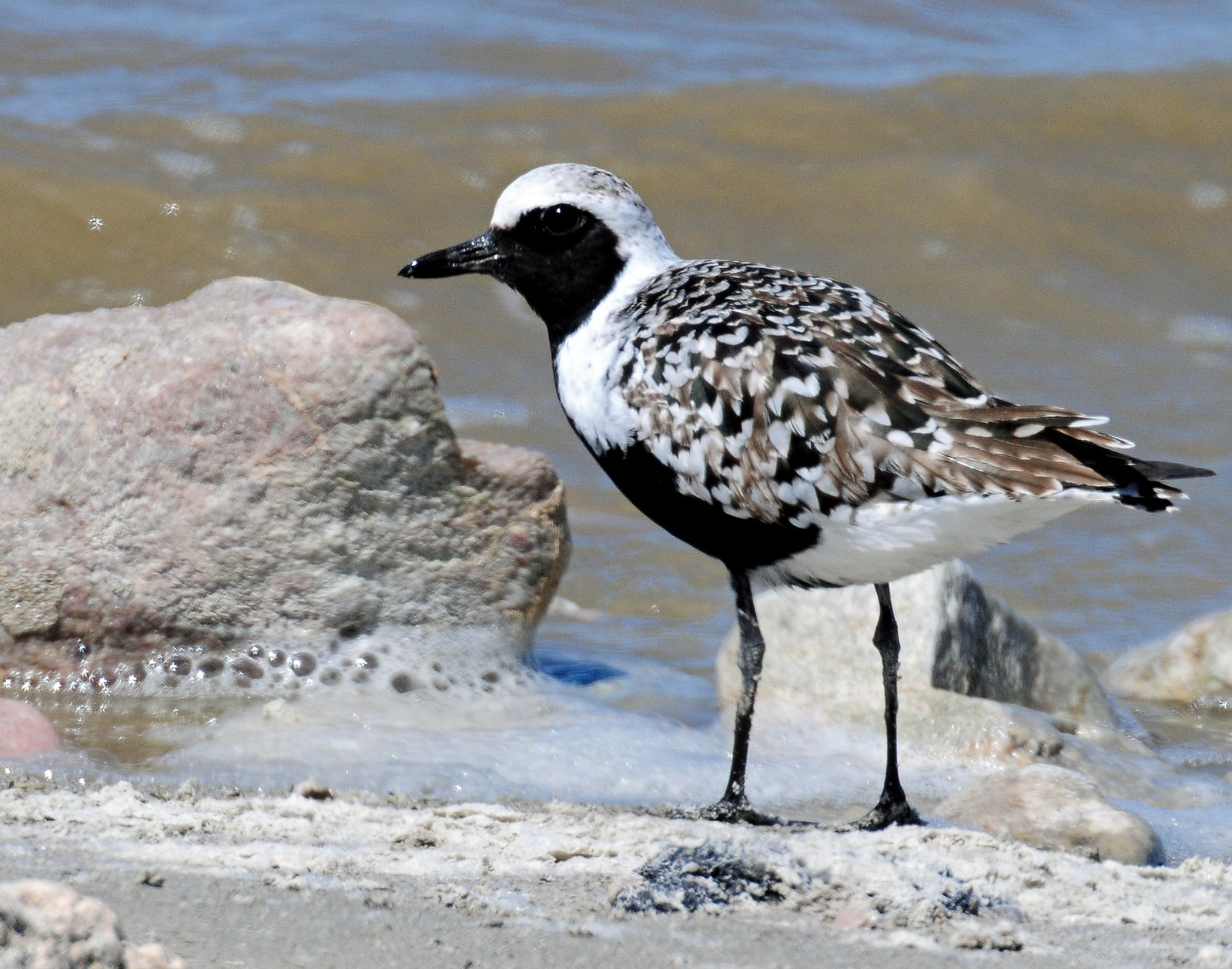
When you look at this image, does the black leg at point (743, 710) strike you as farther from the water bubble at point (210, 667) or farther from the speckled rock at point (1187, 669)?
the speckled rock at point (1187, 669)

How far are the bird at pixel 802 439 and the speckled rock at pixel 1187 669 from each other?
223 cm

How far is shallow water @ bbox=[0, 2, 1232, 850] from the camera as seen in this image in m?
9.03

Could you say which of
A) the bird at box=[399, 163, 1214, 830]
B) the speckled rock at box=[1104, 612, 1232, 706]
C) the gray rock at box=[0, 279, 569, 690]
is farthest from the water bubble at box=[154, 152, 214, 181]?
the speckled rock at box=[1104, 612, 1232, 706]

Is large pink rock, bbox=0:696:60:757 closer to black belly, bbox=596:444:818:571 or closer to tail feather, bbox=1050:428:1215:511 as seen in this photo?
black belly, bbox=596:444:818:571

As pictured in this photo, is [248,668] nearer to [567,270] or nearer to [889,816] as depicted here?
[567,270]

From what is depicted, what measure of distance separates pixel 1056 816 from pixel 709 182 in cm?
991

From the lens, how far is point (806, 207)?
13836mm

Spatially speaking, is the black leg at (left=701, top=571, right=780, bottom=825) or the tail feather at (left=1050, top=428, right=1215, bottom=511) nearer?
the tail feather at (left=1050, top=428, right=1215, bottom=511)

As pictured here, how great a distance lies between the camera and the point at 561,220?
540 cm

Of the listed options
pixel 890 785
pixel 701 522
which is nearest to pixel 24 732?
pixel 701 522

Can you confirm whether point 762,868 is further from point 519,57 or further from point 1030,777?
point 519,57

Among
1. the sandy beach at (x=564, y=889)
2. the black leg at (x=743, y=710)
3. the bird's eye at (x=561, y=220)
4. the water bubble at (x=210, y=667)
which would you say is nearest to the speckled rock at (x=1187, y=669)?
the sandy beach at (x=564, y=889)

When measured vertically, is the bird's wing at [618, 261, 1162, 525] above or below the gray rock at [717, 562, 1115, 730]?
above

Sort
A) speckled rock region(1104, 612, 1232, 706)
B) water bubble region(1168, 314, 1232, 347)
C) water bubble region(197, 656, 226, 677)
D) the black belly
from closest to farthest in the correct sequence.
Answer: the black belly
water bubble region(197, 656, 226, 677)
speckled rock region(1104, 612, 1232, 706)
water bubble region(1168, 314, 1232, 347)
